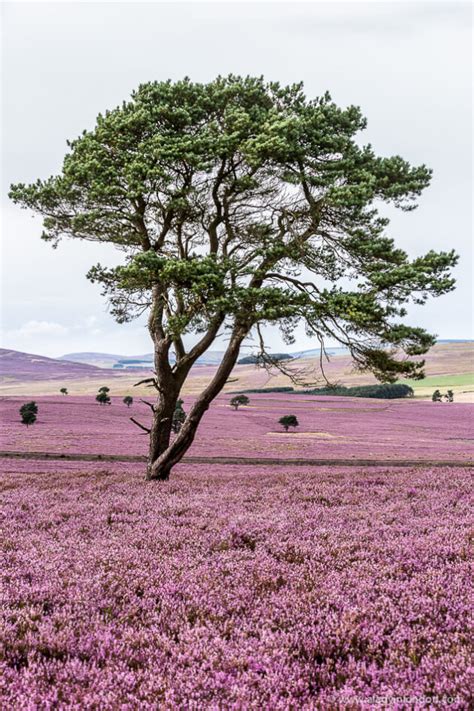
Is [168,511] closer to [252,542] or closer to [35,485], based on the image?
[252,542]

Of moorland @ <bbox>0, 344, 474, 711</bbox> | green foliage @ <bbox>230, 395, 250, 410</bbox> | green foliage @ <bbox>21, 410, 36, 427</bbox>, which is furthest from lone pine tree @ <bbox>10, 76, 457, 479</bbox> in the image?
green foliage @ <bbox>230, 395, 250, 410</bbox>

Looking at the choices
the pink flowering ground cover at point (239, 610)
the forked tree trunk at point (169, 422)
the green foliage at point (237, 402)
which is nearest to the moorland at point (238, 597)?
the pink flowering ground cover at point (239, 610)

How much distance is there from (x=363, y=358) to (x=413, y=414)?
171ft

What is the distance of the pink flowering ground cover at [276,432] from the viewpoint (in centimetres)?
3325

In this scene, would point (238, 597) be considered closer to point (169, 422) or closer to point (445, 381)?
point (169, 422)

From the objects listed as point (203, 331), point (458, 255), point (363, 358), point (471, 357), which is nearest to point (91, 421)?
point (203, 331)

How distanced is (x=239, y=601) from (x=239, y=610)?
0.38ft

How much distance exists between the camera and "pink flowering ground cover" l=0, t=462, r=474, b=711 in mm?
3402

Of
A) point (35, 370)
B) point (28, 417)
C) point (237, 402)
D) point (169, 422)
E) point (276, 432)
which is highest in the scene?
point (35, 370)

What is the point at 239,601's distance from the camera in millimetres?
4859

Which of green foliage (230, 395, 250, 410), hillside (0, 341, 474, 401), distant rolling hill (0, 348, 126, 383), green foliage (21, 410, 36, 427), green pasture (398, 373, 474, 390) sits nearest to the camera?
green foliage (21, 410, 36, 427)

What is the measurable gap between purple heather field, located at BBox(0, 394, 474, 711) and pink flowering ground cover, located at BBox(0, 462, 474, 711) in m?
0.02

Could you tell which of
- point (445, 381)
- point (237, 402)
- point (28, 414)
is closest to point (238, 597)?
point (28, 414)

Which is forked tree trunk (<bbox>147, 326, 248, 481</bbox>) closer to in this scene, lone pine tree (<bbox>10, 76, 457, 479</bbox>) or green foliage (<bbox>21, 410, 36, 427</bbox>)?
lone pine tree (<bbox>10, 76, 457, 479</bbox>)
